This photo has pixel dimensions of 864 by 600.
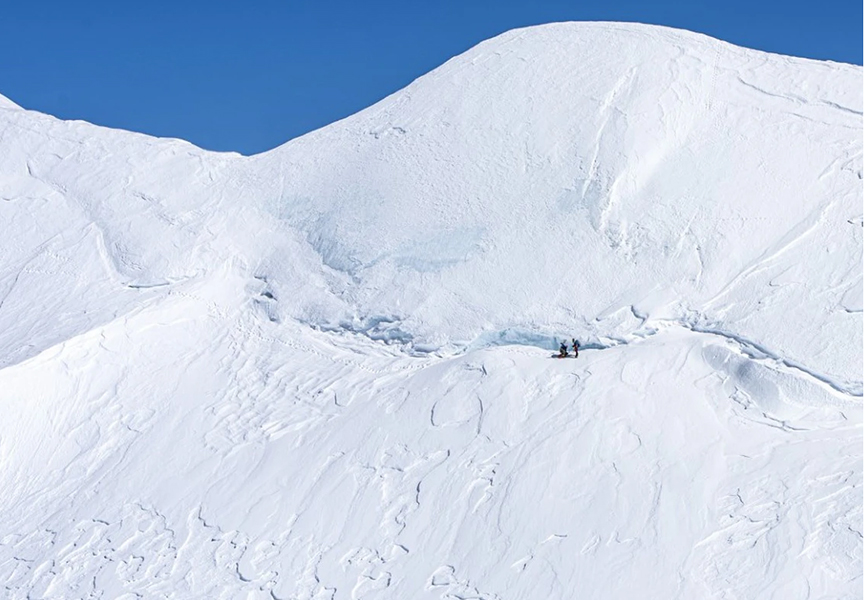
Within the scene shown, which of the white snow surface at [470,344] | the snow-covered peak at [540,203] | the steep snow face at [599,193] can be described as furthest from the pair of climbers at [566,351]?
the steep snow face at [599,193]

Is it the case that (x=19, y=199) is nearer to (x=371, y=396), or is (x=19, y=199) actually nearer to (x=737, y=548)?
(x=371, y=396)

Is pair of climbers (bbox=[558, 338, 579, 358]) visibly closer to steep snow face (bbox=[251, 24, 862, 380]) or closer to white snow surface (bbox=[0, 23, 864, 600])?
white snow surface (bbox=[0, 23, 864, 600])

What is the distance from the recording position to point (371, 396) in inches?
1083

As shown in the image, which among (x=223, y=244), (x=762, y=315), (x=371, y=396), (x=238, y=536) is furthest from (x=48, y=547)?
(x=762, y=315)

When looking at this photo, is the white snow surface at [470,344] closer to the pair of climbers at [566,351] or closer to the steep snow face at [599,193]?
the steep snow face at [599,193]

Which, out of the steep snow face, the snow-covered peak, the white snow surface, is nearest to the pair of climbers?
the white snow surface

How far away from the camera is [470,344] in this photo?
28.2 m

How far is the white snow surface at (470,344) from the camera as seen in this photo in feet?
75.7

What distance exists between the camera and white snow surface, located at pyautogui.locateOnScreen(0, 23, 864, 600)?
23.1 metres

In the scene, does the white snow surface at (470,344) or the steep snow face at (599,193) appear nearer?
the white snow surface at (470,344)

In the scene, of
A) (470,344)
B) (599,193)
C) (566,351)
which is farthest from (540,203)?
(566,351)

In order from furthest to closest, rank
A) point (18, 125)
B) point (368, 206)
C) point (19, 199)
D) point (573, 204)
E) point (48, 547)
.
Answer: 1. point (18, 125)
2. point (19, 199)
3. point (368, 206)
4. point (573, 204)
5. point (48, 547)

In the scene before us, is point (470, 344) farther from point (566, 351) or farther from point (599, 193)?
point (599, 193)

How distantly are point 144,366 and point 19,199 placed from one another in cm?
957
